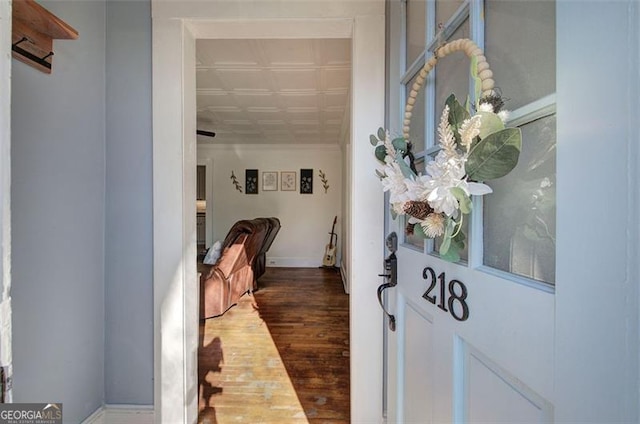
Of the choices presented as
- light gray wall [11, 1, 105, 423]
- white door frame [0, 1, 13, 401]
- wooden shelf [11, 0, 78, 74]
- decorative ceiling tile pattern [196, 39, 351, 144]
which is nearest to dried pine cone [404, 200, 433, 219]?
white door frame [0, 1, 13, 401]

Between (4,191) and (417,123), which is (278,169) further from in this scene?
(4,191)

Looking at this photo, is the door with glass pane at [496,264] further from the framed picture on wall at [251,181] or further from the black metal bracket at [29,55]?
the framed picture on wall at [251,181]

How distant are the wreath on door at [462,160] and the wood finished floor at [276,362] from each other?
4.78ft

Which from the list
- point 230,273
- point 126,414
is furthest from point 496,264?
point 230,273

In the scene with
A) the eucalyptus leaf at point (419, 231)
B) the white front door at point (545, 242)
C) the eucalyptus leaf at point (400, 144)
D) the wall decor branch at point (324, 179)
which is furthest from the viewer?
the wall decor branch at point (324, 179)

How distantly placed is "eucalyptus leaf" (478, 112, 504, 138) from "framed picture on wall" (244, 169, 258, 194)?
18.2 ft

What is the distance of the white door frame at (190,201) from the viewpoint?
4.29 feet

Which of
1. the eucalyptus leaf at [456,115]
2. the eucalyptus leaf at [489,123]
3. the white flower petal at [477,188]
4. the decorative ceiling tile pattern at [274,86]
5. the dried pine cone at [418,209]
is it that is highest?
the decorative ceiling tile pattern at [274,86]

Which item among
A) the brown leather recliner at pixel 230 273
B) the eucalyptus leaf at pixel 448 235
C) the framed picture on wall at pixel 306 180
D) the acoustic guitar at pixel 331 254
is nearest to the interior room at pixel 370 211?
the eucalyptus leaf at pixel 448 235

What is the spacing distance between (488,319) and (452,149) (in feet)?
1.11

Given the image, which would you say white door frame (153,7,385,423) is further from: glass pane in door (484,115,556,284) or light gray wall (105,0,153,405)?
glass pane in door (484,115,556,284)

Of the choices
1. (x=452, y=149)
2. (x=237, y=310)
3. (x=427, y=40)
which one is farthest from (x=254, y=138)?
(x=452, y=149)

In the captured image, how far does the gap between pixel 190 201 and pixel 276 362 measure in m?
1.41

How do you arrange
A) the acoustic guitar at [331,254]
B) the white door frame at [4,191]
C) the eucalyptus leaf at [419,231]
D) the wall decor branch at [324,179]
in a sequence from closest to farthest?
the white door frame at [4,191] < the eucalyptus leaf at [419,231] < the acoustic guitar at [331,254] < the wall decor branch at [324,179]
